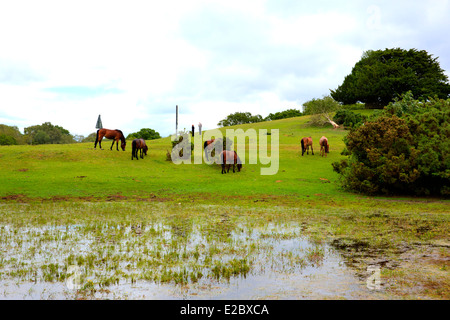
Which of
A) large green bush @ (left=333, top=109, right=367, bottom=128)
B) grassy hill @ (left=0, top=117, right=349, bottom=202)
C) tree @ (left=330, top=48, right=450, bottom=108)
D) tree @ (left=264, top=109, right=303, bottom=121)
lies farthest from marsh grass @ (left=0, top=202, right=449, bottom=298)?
tree @ (left=264, top=109, right=303, bottom=121)

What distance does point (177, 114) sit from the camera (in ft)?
146

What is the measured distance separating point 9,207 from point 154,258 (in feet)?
38.5

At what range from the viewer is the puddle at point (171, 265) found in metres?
6.81

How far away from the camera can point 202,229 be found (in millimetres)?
12789

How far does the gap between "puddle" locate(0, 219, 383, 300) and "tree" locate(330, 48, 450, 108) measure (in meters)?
71.1

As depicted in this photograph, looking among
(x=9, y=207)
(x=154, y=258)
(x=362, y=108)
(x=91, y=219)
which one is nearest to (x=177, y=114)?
(x=9, y=207)

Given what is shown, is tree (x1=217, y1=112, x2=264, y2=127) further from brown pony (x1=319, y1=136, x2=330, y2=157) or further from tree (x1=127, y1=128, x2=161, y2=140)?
brown pony (x1=319, y1=136, x2=330, y2=157)

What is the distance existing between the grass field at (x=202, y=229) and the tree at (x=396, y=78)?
176 feet

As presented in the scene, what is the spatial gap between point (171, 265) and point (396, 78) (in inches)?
2971

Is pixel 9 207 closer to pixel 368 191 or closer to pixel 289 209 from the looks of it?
pixel 289 209

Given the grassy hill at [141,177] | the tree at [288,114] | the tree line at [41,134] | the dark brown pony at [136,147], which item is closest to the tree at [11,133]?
the tree line at [41,134]

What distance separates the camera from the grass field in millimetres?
7922

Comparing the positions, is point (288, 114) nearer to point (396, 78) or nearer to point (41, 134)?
Answer: point (396, 78)

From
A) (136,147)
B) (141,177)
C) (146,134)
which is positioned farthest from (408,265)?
(146,134)
